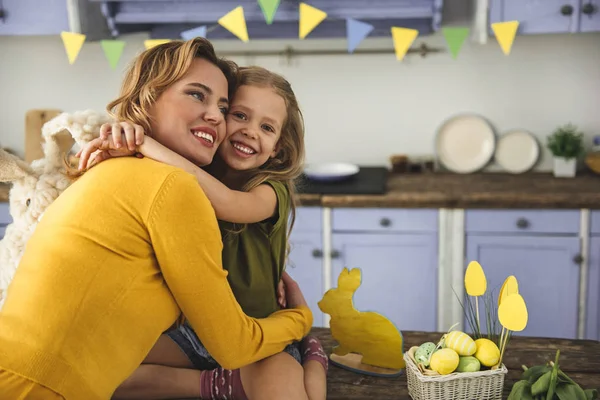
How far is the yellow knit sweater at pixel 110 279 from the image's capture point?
116 cm

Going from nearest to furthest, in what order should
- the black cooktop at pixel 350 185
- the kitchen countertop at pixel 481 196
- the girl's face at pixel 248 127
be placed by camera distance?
the girl's face at pixel 248 127 → the kitchen countertop at pixel 481 196 → the black cooktop at pixel 350 185

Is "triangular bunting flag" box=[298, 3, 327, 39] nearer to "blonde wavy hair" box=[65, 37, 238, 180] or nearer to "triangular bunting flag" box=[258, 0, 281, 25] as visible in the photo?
"triangular bunting flag" box=[258, 0, 281, 25]

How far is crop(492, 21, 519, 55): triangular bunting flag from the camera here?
10.1 ft

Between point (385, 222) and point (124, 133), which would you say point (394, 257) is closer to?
point (385, 222)

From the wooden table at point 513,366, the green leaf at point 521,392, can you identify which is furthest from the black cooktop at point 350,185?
the green leaf at point 521,392

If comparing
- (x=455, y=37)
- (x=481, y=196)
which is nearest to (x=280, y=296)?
(x=481, y=196)

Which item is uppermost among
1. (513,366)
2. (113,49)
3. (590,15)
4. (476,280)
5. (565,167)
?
(590,15)

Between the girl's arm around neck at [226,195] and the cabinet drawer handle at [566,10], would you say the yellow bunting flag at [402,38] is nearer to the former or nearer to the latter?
the cabinet drawer handle at [566,10]

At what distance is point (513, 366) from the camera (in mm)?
1625

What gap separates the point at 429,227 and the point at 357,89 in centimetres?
91

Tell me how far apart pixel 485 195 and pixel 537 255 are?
0.36 meters

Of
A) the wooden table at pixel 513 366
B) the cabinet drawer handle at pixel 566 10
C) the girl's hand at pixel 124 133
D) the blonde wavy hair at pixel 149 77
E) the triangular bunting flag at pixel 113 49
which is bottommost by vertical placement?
the wooden table at pixel 513 366

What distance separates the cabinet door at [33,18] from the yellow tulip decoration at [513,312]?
103 inches

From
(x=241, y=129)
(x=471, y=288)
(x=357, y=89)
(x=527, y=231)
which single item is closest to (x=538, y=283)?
(x=527, y=231)
